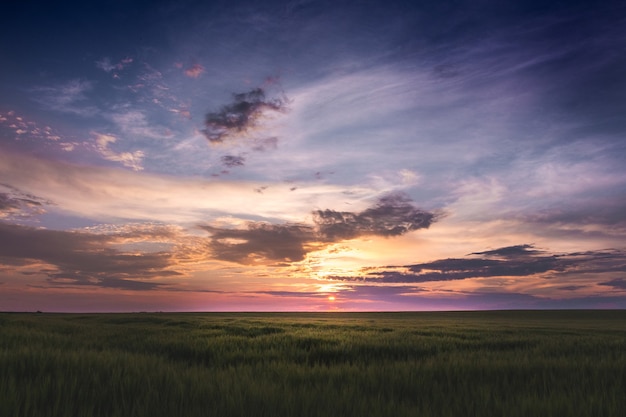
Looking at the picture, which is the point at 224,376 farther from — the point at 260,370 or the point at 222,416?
the point at 222,416

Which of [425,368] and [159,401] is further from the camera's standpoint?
[425,368]

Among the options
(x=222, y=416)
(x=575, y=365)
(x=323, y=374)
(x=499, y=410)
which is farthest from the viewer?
(x=575, y=365)

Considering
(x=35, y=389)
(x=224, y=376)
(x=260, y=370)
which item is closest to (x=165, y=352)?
(x=260, y=370)

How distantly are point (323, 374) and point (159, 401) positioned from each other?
2.66 meters

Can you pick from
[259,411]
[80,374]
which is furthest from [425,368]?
[80,374]

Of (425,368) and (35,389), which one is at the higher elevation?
(35,389)

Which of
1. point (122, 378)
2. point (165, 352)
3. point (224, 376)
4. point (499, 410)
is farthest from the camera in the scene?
point (165, 352)

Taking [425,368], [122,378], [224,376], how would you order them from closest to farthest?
[122,378], [224,376], [425,368]

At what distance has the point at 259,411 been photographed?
3555mm

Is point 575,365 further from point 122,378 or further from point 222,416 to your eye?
point 122,378

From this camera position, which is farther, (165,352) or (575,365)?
(165,352)

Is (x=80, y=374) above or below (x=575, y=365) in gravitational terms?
above

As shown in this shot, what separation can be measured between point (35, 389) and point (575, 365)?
314 inches

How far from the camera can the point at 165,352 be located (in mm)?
10023
